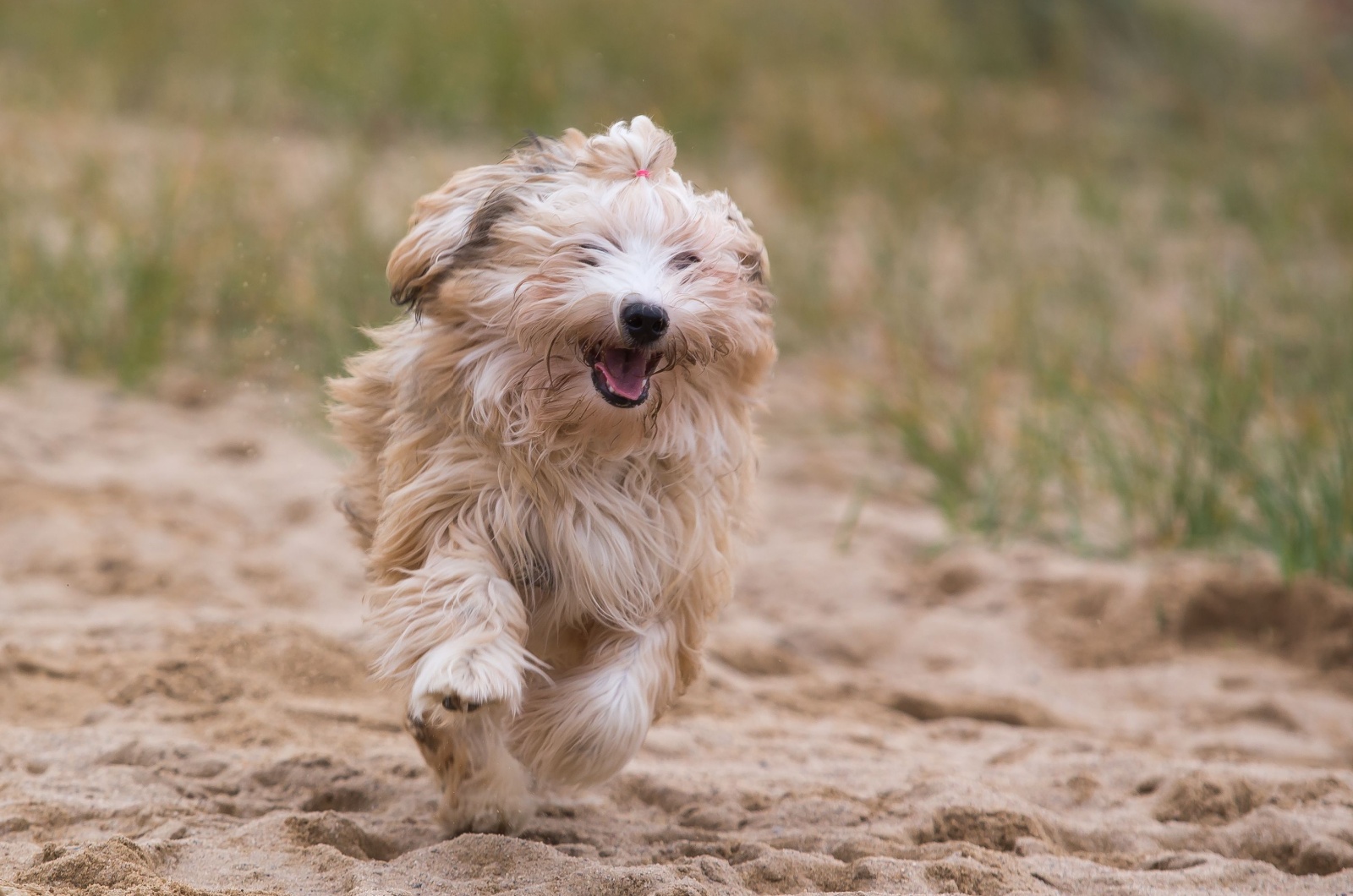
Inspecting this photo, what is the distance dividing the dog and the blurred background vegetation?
2.77 metres

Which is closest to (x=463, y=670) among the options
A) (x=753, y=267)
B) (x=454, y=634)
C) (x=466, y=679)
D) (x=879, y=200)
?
(x=466, y=679)

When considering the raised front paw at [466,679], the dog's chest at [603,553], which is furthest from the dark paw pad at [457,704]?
the dog's chest at [603,553]

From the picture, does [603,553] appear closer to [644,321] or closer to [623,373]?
[623,373]

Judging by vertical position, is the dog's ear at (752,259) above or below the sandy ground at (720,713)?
above

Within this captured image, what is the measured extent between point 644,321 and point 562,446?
0.38 metres

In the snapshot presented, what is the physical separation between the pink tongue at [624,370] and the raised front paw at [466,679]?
587mm

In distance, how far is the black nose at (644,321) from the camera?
9.78ft

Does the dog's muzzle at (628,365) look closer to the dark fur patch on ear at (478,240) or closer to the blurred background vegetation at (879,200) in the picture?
the dark fur patch on ear at (478,240)

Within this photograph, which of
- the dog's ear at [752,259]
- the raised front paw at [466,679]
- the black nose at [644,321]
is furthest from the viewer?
the dog's ear at [752,259]

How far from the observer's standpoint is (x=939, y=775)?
404 cm

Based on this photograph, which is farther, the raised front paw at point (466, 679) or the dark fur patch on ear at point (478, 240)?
the dark fur patch on ear at point (478, 240)

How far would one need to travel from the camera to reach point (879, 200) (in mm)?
10383

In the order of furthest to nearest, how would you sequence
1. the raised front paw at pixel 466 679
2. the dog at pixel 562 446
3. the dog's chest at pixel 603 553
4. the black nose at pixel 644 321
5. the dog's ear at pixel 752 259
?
the dog's ear at pixel 752 259
the dog's chest at pixel 603 553
the dog at pixel 562 446
the black nose at pixel 644 321
the raised front paw at pixel 466 679

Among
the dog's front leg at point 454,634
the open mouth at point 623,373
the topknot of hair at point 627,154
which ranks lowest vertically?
the dog's front leg at point 454,634
